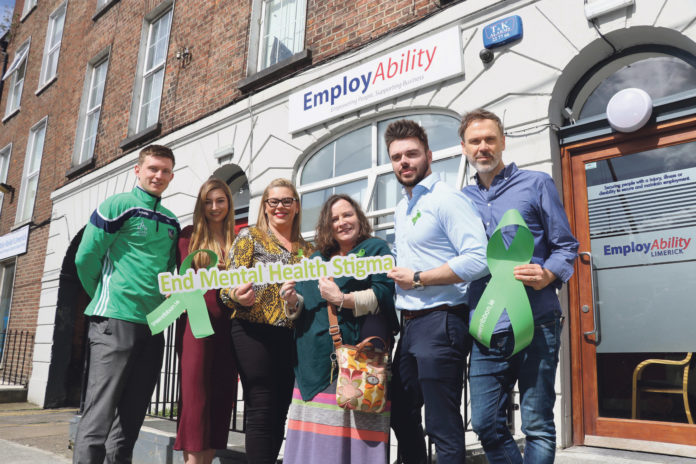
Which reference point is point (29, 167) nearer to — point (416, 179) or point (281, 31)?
point (281, 31)

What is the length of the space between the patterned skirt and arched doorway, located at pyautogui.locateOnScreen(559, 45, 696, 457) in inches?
84.9

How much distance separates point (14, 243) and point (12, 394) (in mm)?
3718

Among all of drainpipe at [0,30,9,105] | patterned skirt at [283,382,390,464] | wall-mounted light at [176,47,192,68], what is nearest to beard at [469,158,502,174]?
patterned skirt at [283,382,390,464]

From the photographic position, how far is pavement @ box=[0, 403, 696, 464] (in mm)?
3275

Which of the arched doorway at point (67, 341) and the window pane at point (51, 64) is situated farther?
the window pane at point (51, 64)

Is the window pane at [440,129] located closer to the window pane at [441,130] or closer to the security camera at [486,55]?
the window pane at [441,130]

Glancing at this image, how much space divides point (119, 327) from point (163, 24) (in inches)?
303

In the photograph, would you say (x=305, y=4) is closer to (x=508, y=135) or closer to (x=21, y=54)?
(x=508, y=135)

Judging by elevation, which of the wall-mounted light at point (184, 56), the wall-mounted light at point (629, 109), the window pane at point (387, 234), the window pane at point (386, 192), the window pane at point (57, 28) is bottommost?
the window pane at point (387, 234)

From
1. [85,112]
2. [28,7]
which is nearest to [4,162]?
[28,7]

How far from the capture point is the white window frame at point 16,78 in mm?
13219

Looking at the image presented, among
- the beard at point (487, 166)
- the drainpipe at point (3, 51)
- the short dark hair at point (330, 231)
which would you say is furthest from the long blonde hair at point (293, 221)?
the drainpipe at point (3, 51)

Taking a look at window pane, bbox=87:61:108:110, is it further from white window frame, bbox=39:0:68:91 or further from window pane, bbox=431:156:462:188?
window pane, bbox=431:156:462:188

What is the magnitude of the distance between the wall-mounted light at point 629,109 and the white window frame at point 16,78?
45.5 feet
